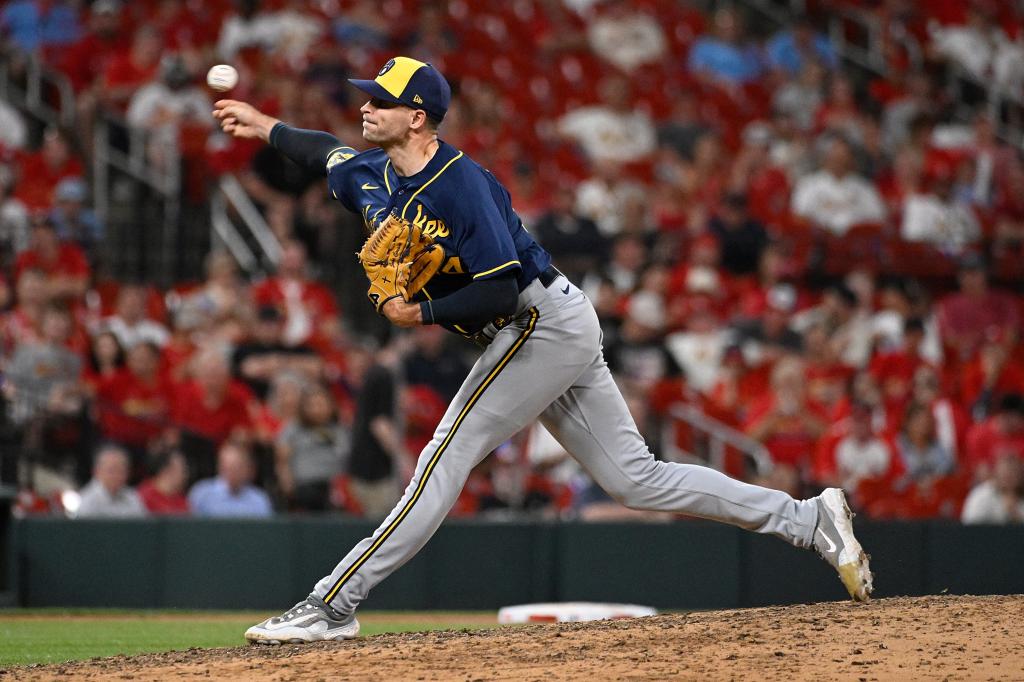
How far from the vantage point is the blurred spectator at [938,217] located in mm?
13281

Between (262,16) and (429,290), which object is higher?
(262,16)

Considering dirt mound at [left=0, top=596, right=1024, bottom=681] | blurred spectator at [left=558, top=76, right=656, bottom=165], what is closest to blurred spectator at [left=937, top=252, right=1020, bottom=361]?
blurred spectator at [left=558, top=76, right=656, bottom=165]

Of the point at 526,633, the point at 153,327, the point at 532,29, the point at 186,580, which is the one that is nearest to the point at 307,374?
the point at 153,327

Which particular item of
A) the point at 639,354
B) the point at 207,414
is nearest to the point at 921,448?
the point at 639,354

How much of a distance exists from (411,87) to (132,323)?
6126 millimetres

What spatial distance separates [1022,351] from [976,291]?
0.63 meters

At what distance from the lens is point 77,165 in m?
12.0

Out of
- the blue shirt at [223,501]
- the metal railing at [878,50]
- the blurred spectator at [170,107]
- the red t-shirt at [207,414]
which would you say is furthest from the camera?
the metal railing at [878,50]

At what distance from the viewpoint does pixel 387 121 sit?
511 cm

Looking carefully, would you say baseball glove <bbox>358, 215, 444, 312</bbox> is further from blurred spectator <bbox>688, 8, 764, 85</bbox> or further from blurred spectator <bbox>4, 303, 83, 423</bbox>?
blurred spectator <bbox>688, 8, 764, 85</bbox>

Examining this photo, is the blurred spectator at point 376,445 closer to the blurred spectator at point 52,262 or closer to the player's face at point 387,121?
the blurred spectator at point 52,262

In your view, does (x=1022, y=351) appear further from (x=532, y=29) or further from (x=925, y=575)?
(x=532, y=29)

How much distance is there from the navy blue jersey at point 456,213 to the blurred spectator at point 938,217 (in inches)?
339

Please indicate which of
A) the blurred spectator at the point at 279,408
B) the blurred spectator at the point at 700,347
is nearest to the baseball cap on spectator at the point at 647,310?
the blurred spectator at the point at 700,347
